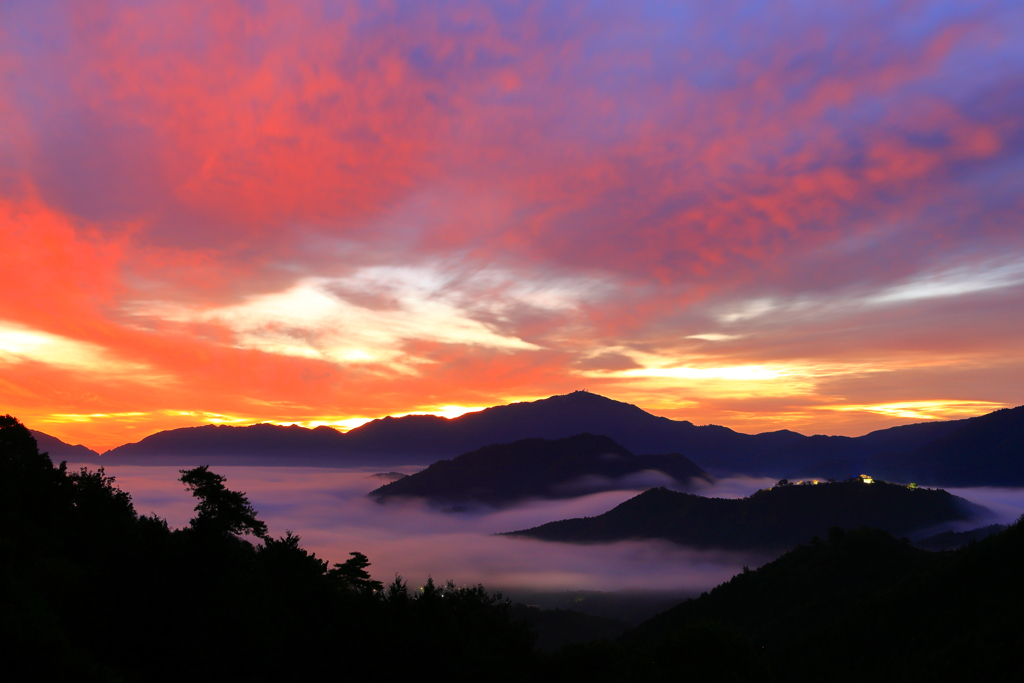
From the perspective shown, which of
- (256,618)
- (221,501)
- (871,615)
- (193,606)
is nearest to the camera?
(256,618)

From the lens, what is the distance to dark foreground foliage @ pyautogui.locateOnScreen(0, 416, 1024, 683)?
30.3 m

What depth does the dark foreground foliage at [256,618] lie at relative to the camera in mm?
30328

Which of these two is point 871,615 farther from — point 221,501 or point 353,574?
point 221,501

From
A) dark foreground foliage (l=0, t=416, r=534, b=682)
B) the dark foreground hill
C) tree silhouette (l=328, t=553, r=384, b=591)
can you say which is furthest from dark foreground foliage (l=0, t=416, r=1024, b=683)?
the dark foreground hill

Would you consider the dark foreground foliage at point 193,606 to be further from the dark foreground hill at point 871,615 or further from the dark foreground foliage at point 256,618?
the dark foreground hill at point 871,615

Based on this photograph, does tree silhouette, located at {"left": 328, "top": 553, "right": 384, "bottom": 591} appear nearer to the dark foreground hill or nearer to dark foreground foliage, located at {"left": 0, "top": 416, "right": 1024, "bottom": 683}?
dark foreground foliage, located at {"left": 0, "top": 416, "right": 1024, "bottom": 683}

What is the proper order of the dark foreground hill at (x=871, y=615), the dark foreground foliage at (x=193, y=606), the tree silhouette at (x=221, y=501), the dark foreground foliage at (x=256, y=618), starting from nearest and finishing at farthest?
the dark foreground foliage at (x=193, y=606) → the dark foreground foliage at (x=256, y=618) → the tree silhouette at (x=221, y=501) → the dark foreground hill at (x=871, y=615)

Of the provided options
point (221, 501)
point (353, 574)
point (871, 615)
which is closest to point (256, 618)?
point (221, 501)

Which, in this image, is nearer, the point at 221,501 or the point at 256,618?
the point at 256,618

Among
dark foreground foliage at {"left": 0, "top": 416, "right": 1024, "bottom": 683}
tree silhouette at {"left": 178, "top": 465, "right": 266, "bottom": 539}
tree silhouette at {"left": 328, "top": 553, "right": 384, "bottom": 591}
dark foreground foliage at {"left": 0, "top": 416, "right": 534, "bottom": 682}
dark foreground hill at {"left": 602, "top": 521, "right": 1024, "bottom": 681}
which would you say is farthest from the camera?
dark foreground hill at {"left": 602, "top": 521, "right": 1024, "bottom": 681}

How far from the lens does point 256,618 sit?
3228 centimetres

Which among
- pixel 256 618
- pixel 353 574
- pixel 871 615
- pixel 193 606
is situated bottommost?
pixel 871 615

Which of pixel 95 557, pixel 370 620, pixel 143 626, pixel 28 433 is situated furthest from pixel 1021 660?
pixel 28 433

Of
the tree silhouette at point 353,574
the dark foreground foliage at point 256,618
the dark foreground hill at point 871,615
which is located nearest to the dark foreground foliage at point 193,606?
the dark foreground foliage at point 256,618
